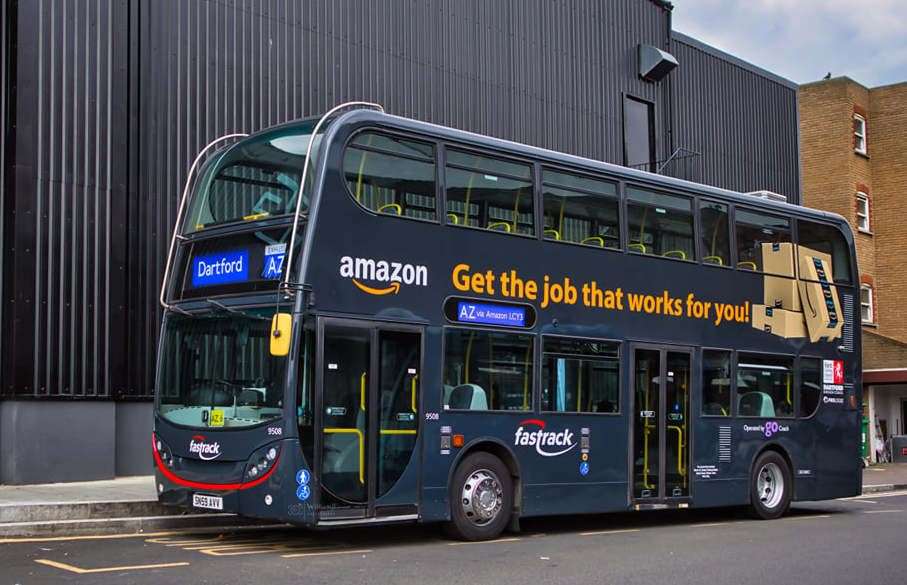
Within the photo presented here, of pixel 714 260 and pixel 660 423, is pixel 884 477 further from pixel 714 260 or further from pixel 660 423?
pixel 660 423

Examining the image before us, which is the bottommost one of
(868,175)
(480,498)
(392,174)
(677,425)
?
(480,498)

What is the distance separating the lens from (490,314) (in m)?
12.6

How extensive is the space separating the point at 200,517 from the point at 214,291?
310 cm

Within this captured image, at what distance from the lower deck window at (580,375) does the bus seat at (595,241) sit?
1.21 meters

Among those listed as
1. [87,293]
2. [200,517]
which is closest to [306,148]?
[200,517]

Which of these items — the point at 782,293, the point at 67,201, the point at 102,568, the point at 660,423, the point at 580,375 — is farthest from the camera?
the point at 782,293

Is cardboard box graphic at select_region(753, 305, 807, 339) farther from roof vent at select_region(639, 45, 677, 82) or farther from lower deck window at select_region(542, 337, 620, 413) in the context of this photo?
roof vent at select_region(639, 45, 677, 82)

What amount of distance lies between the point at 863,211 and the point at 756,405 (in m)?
21.6

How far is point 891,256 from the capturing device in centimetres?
3534

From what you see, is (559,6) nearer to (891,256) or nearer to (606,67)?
(606,67)

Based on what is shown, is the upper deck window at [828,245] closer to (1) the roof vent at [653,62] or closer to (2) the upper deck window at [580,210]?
(2) the upper deck window at [580,210]

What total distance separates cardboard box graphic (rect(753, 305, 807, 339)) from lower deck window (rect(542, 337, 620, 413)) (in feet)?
10.4

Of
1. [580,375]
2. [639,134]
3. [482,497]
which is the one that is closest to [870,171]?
[639,134]

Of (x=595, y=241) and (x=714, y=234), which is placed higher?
(x=714, y=234)
